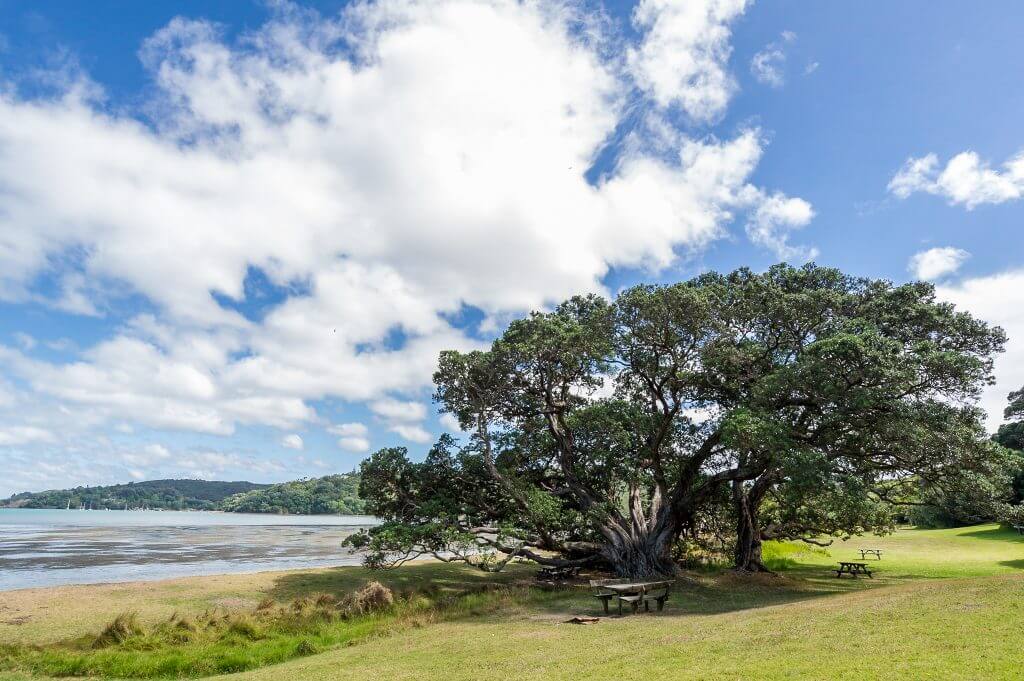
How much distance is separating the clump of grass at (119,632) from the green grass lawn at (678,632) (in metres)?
1.94

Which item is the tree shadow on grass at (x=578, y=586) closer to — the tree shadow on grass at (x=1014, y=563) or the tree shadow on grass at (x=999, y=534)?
the tree shadow on grass at (x=1014, y=563)

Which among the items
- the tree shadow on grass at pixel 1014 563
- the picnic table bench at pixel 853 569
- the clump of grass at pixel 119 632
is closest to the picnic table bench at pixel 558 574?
the picnic table bench at pixel 853 569

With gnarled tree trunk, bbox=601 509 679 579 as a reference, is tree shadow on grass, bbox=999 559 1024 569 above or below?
below

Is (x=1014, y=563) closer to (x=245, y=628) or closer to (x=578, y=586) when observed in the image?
(x=578, y=586)

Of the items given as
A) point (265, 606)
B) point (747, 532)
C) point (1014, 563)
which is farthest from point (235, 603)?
point (1014, 563)

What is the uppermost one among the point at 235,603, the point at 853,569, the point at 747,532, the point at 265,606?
the point at 747,532

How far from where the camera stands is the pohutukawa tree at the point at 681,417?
788 inches

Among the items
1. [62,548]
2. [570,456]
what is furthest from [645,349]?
[62,548]

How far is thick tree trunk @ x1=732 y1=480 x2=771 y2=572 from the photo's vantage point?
2894 centimetres

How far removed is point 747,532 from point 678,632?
690 inches

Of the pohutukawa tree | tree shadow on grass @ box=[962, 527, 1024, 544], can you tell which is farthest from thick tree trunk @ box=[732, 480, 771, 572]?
tree shadow on grass @ box=[962, 527, 1024, 544]

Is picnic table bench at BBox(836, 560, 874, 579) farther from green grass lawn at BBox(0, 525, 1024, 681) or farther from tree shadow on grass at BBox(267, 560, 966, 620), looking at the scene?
green grass lawn at BBox(0, 525, 1024, 681)

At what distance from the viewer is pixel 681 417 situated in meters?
28.4

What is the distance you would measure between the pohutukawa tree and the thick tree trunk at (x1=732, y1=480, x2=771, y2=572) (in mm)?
143
